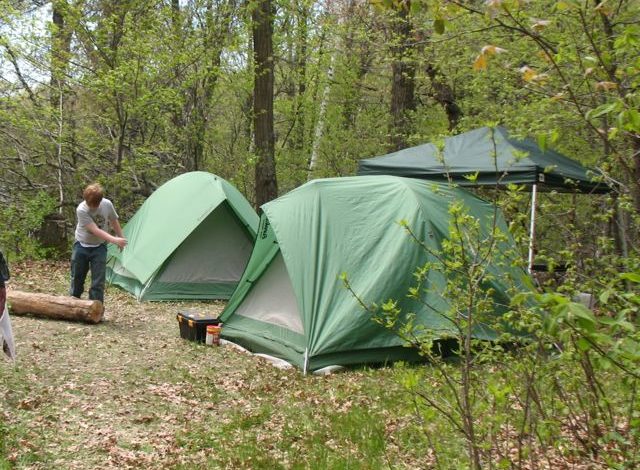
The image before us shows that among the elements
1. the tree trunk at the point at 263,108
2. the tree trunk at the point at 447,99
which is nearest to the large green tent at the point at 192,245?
Answer: the tree trunk at the point at 263,108

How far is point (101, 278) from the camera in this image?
7.75 metres

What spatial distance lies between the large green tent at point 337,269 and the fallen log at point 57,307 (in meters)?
1.61

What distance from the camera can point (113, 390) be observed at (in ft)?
18.1

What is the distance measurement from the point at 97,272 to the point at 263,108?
6.20 m

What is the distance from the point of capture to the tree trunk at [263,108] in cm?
1282

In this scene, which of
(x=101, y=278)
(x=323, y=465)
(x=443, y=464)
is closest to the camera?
(x=443, y=464)

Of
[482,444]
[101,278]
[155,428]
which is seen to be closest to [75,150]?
[101,278]

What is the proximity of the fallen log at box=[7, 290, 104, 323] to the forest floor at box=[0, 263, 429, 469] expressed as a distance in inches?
12.6

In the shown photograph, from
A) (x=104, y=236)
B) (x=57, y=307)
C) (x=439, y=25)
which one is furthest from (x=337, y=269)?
(x=439, y=25)

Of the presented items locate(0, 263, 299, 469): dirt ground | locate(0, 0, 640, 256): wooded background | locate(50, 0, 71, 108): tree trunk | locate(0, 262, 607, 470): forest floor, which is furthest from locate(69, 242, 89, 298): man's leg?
locate(50, 0, 71, 108): tree trunk

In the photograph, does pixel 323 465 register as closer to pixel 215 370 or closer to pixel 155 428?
pixel 155 428

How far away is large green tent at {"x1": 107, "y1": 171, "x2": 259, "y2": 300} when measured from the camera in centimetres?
968

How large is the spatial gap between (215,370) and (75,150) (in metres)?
8.35

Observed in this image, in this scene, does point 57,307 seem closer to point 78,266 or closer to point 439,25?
point 78,266
